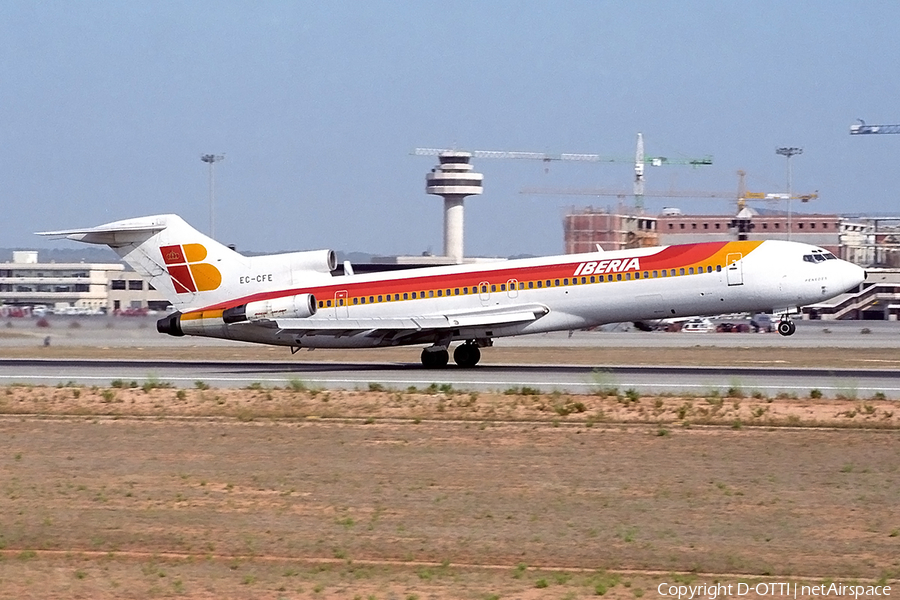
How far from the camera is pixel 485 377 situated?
3322 centimetres

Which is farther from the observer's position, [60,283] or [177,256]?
[60,283]

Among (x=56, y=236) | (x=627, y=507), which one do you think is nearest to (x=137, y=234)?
(x=56, y=236)

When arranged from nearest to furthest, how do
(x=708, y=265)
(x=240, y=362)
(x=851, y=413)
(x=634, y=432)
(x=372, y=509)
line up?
(x=372, y=509) < (x=634, y=432) < (x=851, y=413) < (x=708, y=265) < (x=240, y=362)

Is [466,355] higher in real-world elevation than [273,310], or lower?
lower

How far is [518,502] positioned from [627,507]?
4.82 feet

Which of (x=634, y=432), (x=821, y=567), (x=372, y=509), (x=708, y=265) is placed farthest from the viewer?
(x=708, y=265)

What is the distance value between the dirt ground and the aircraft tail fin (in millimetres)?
11362

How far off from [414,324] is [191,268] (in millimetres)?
7753

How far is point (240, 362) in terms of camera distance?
42.7 metres

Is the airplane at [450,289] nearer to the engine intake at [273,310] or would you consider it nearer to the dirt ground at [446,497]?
the engine intake at [273,310]

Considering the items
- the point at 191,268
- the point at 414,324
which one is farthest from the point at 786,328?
the point at 191,268

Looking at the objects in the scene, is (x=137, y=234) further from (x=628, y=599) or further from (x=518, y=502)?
(x=628, y=599)

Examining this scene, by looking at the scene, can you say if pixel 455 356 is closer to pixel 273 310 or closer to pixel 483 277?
pixel 483 277

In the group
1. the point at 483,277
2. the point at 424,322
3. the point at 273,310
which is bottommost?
the point at 424,322
